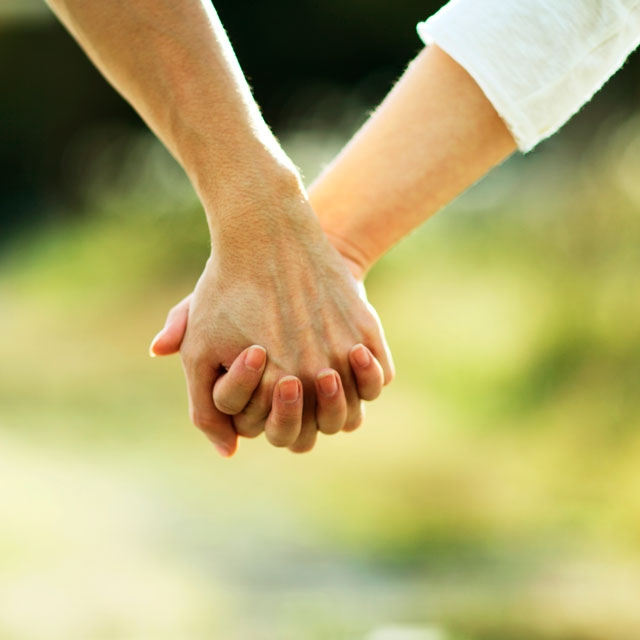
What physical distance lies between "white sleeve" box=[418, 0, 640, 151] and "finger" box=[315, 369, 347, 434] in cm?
50

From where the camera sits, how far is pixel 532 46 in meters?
1.47

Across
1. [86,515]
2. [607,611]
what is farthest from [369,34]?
[607,611]

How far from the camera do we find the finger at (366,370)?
1.51 meters

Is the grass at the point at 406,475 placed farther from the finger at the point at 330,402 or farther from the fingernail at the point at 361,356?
the fingernail at the point at 361,356

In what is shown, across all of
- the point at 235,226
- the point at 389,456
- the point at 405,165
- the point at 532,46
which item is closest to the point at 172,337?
the point at 235,226

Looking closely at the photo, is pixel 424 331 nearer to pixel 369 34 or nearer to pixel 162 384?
pixel 162 384

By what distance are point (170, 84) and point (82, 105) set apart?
291 inches

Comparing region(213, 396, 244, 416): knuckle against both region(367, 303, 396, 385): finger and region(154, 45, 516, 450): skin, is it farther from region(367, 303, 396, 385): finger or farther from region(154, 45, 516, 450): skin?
region(367, 303, 396, 385): finger

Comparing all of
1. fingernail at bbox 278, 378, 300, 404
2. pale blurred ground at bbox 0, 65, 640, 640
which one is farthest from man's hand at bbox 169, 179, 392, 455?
pale blurred ground at bbox 0, 65, 640, 640

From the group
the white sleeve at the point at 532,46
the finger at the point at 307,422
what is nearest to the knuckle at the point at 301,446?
the finger at the point at 307,422

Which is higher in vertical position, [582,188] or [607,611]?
[582,188]

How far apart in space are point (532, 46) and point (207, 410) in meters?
0.79

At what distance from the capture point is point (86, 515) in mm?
3436

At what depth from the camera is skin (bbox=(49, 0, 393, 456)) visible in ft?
4.62
